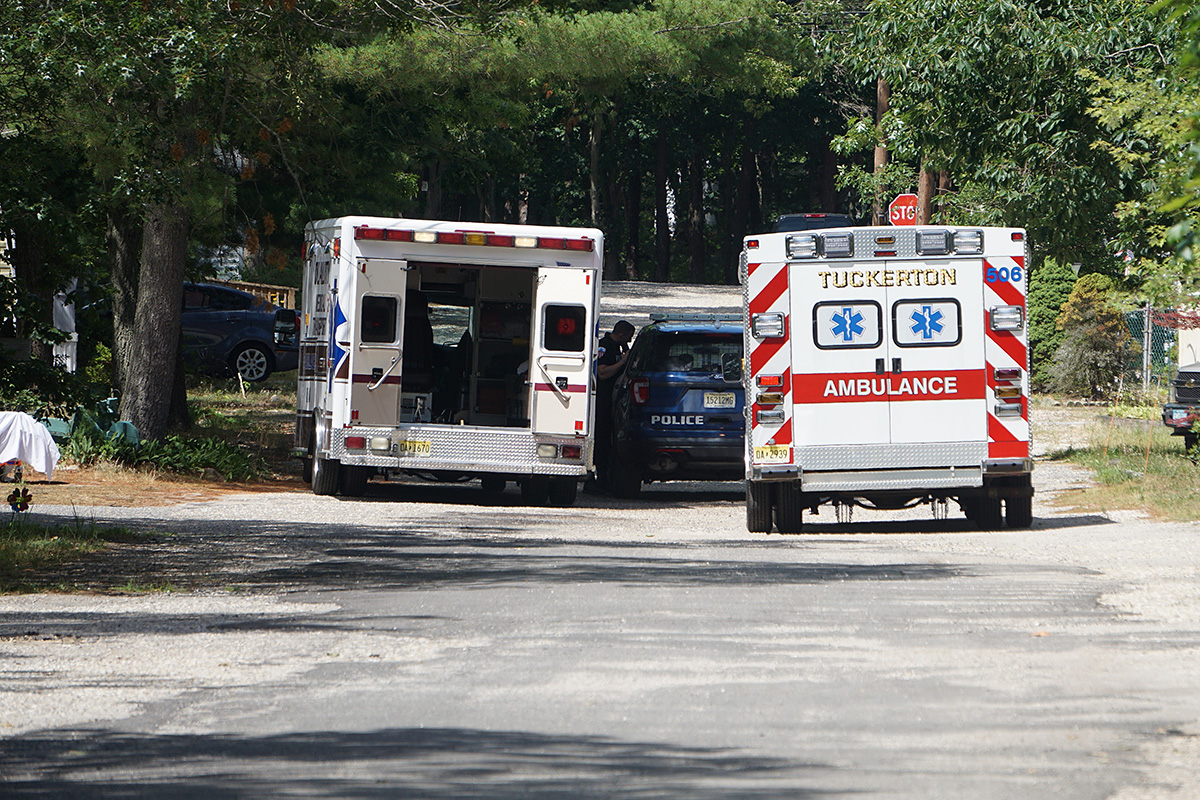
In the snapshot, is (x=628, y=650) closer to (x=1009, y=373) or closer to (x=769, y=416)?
(x=769, y=416)

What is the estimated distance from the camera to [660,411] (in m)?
16.2

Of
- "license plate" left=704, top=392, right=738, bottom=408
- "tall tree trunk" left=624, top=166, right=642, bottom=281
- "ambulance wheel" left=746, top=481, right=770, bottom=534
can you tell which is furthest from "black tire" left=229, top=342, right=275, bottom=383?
"tall tree trunk" left=624, top=166, right=642, bottom=281

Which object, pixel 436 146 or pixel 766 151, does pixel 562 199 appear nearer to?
pixel 766 151

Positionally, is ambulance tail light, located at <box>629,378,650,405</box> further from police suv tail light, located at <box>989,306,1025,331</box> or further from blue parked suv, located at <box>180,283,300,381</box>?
blue parked suv, located at <box>180,283,300,381</box>

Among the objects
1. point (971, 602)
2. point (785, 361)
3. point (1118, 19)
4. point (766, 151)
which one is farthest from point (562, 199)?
point (971, 602)

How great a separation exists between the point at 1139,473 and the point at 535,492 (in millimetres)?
6489

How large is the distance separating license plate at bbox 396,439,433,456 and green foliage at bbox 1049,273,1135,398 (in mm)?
16593

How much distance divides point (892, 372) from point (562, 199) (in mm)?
55626

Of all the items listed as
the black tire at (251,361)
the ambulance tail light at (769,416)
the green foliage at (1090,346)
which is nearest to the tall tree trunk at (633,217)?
the black tire at (251,361)

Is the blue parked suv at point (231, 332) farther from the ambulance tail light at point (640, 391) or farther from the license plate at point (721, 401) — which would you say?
the license plate at point (721, 401)

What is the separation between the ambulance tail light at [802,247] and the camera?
43.5 ft

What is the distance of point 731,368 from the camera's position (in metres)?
16.4

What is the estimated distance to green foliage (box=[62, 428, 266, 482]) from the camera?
17688mm

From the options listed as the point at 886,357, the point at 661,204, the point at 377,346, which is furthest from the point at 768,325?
the point at 661,204
